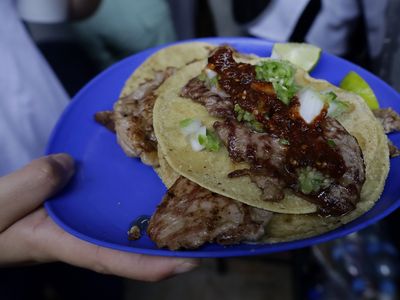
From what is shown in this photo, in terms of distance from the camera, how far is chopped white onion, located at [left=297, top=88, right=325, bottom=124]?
1481mm

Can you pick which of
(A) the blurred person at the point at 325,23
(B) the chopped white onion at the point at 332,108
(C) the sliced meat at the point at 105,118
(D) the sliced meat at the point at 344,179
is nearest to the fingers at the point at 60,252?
(C) the sliced meat at the point at 105,118

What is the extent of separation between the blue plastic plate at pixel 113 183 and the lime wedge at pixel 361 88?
0.04m

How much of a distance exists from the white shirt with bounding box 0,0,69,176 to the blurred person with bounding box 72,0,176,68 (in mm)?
623

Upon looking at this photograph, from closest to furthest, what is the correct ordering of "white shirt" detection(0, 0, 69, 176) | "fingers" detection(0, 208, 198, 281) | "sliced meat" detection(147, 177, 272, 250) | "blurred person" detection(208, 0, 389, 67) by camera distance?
"sliced meat" detection(147, 177, 272, 250)
"fingers" detection(0, 208, 198, 281)
"white shirt" detection(0, 0, 69, 176)
"blurred person" detection(208, 0, 389, 67)

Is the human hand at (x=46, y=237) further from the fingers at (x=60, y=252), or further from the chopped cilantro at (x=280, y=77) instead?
the chopped cilantro at (x=280, y=77)

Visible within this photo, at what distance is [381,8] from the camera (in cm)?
192

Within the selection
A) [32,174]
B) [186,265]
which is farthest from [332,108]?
[32,174]

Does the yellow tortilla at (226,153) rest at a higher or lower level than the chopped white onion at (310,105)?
lower

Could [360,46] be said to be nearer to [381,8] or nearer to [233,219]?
[381,8]

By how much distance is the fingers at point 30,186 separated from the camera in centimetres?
143

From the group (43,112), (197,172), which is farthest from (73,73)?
(197,172)

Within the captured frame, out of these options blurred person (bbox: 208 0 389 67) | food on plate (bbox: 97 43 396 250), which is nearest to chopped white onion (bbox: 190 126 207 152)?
food on plate (bbox: 97 43 396 250)

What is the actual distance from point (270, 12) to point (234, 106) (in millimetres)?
973

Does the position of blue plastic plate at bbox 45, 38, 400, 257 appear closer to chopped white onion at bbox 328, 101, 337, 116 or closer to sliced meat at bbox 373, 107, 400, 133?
sliced meat at bbox 373, 107, 400, 133
